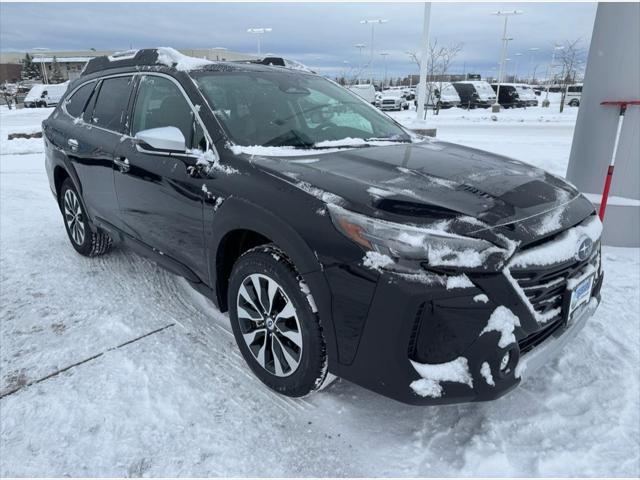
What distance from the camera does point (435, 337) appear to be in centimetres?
195

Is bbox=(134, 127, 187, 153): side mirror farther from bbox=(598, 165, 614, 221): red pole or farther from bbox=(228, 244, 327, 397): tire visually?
bbox=(598, 165, 614, 221): red pole

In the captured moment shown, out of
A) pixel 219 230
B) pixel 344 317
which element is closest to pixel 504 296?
pixel 344 317

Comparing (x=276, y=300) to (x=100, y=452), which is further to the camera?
(x=276, y=300)

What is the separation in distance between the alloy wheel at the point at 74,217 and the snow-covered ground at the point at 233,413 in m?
1.07

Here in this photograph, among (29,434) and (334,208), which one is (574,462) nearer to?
(334,208)

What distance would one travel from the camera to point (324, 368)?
232 centimetres

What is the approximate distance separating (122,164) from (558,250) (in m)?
2.86

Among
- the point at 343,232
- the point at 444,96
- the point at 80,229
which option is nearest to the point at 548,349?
the point at 343,232

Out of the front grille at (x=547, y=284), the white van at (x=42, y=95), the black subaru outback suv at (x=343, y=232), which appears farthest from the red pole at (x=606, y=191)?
the white van at (x=42, y=95)

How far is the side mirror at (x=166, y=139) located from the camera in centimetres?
278

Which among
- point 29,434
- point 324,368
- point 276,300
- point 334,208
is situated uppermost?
point 334,208

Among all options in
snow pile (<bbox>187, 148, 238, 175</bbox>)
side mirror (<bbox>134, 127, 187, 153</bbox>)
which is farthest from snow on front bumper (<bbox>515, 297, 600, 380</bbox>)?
side mirror (<bbox>134, 127, 187, 153</bbox>)

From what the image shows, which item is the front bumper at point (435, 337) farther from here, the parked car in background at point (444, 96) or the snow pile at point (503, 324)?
the parked car in background at point (444, 96)

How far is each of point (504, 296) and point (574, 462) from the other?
872 millimetres
